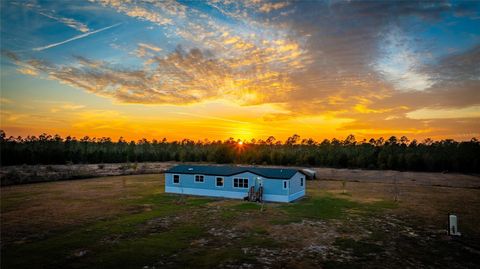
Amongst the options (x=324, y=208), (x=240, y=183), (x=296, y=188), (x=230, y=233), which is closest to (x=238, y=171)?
(x=240, y=183)

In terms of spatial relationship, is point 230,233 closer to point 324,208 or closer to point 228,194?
point 324,208

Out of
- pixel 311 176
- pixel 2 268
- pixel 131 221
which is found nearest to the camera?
pixel 2 268

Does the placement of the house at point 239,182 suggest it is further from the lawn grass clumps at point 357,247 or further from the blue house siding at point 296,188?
the lawn grass clumps at point 357,247

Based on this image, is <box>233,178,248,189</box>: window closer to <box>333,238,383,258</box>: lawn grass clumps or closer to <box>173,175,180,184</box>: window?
<box>173,175,180,184</box>: window

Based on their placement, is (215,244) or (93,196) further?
(93,196)

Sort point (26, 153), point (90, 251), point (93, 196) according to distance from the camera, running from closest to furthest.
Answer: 1. point (90, 251)
2. point (93, 196)
3. point (26, 153)

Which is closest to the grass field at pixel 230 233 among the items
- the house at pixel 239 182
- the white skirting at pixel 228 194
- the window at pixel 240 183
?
the white skirting at pixel 228 194

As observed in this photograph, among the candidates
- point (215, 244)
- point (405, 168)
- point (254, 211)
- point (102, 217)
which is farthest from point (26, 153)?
point (405, 168)

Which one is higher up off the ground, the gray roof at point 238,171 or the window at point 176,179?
the gray roof at point 238,171

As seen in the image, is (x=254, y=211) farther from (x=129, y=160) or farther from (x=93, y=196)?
(x=129, y=160)
